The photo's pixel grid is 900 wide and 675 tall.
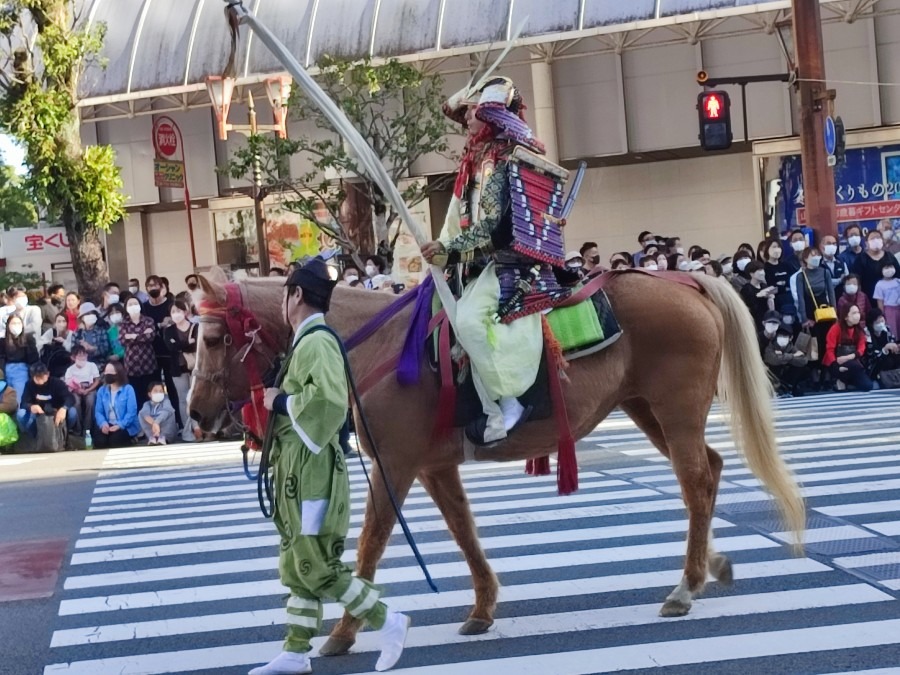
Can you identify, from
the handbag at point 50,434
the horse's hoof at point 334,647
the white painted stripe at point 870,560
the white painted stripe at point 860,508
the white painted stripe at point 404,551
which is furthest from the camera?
the handbag at point 50,434

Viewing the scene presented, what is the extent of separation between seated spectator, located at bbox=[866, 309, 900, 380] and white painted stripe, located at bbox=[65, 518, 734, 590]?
9524 mm

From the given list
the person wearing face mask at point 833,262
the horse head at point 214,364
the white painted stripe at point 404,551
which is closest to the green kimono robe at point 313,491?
the horse head at point 214,364

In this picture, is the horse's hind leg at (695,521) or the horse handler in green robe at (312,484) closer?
the horse handler in green robe at (312,484)

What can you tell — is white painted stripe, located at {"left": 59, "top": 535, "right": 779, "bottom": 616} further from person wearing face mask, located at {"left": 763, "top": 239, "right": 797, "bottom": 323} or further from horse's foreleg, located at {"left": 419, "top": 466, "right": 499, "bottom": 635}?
person wearing face mask, located at {"left": 763, "top": 239, "right": 797, "bottom": 323}

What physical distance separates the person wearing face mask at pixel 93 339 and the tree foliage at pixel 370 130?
17.1 ft

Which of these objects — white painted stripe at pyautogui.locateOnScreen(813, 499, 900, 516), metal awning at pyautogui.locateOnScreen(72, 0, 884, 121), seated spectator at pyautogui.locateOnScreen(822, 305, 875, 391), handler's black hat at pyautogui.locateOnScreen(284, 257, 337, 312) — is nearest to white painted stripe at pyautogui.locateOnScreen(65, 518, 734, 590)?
white painted stripe at pyautogui.locateOnScreen(813, 499, 900, 516)

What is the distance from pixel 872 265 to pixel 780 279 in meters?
1.44

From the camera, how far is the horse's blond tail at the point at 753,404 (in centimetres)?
679

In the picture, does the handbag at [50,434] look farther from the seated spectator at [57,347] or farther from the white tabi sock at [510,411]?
the white tabi sock at [510,411]

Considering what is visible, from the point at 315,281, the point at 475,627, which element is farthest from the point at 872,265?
the point at 315,281

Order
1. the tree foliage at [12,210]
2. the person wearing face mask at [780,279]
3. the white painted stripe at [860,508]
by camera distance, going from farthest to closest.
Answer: the tree foliage at [12,210]
the person wearing face mask at [780,279]
the white painted stripe at [860,508]

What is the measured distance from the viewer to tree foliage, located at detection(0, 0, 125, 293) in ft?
69.0

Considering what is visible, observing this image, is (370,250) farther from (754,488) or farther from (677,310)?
(677,310)

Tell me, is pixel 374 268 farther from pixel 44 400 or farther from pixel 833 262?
pixel 833 262
